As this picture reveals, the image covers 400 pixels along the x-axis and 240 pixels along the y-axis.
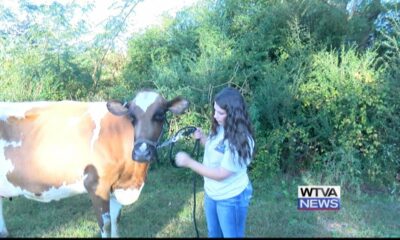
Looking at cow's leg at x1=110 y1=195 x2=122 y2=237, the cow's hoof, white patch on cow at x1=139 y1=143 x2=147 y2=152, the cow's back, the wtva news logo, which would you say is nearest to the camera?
white patch on cow at x1=139 y1=143 x2=147 y2=152

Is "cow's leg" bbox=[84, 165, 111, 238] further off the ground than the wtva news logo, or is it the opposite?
"cow's leg" bbox=[84, 165, 111, 238]

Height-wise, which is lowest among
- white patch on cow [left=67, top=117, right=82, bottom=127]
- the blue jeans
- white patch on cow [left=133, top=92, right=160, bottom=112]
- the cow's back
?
the cow's back

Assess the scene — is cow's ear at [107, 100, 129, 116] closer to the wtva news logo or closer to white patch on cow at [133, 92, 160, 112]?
white patch on cow at [133, 92, 160, 112]

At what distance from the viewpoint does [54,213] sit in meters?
6.61

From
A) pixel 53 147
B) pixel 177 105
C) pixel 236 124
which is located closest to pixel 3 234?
pixel 53 147

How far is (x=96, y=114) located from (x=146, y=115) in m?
1.03

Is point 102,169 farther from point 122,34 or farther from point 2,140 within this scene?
point 122,34

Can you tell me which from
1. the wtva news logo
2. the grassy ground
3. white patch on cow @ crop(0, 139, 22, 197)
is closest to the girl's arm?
the grassy ground

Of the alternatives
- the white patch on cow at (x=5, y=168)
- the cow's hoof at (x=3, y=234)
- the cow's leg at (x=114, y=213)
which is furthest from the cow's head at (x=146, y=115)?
the cow's hoof at (x=3, y=234)

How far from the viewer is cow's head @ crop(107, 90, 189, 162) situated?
14.1 feet

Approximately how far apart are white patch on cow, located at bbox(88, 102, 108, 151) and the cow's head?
447mm

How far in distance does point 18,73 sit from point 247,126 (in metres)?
8.88

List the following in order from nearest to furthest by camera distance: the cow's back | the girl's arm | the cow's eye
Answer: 1. the girl's arm
2. the cow's eye
3. the cow's back

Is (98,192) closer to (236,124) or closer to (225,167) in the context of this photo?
(225,167)
